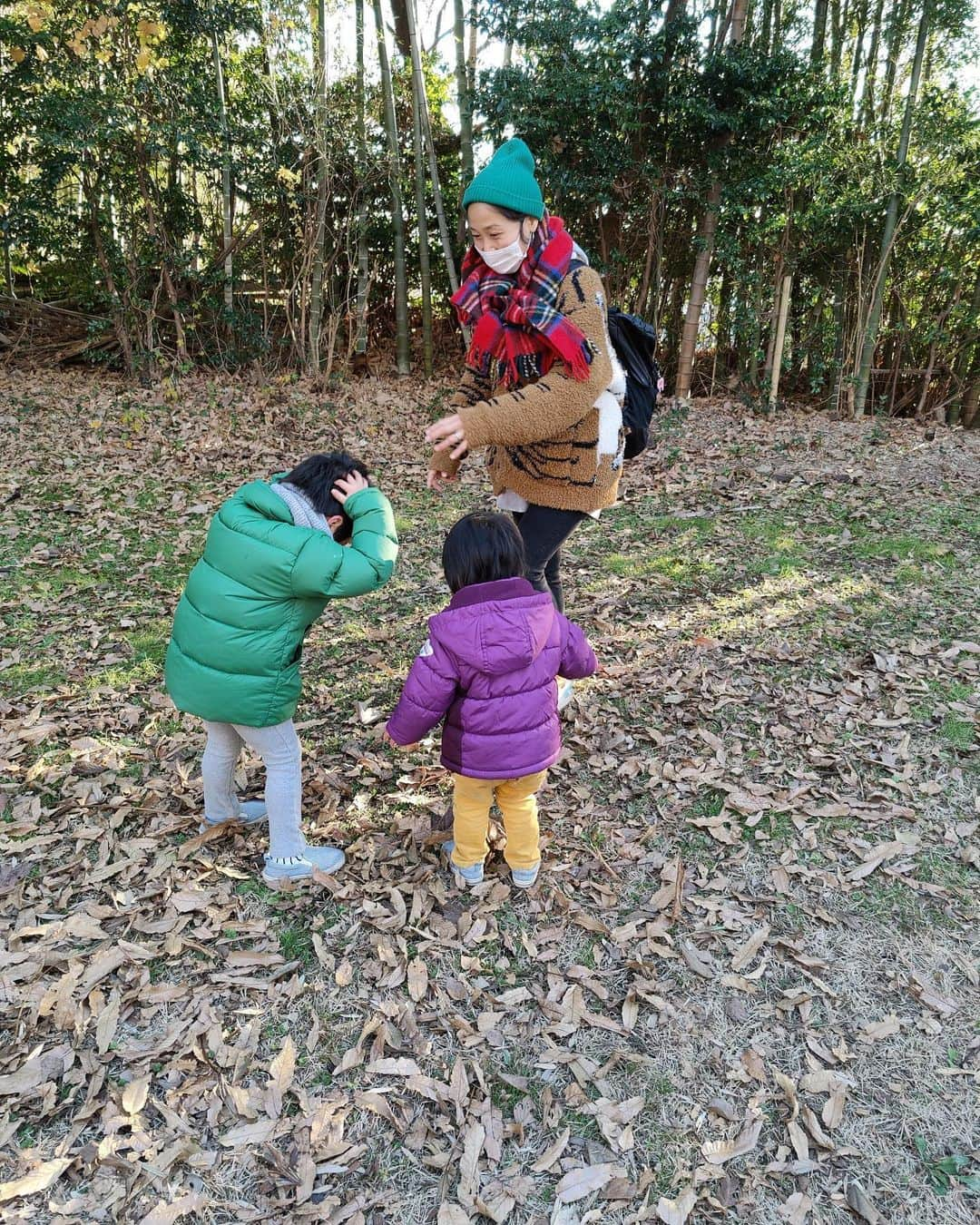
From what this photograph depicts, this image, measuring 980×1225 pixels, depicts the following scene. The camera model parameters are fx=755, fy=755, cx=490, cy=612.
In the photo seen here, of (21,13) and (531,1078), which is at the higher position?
(21,13)

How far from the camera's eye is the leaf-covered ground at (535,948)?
1.82m

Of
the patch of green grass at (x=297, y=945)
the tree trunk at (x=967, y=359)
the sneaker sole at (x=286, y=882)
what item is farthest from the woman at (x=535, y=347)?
the tree trunk at (x=967, y=359)

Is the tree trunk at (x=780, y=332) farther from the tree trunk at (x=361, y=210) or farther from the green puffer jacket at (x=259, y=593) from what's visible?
the green puffer jacket at (x=259, y=593)

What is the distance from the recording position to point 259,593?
2178mm

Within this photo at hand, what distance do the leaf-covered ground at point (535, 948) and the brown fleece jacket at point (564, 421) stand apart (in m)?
1.27

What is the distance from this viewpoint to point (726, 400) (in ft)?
32.6

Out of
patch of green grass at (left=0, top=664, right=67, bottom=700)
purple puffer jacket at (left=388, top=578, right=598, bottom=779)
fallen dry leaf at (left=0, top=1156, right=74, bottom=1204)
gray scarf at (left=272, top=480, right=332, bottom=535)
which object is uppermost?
gray scarf at (left=272, top=480, right=332, bottom=535)

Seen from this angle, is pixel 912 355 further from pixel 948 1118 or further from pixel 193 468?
pixel 948 1118

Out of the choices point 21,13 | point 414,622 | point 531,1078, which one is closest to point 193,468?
point 414,622

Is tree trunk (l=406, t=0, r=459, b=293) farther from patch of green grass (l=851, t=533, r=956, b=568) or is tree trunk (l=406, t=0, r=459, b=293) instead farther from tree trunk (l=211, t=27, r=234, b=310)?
patch of green grass (l=851, t=533, r=956, b=568)

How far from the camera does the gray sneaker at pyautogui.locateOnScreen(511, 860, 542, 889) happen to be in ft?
8.44

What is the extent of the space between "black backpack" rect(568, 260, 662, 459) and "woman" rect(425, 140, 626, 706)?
9 cm

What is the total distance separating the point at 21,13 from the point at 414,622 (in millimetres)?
7226

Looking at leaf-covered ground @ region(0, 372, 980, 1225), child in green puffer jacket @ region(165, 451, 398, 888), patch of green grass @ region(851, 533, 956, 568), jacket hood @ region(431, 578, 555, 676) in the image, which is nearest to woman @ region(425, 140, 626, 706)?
child in green puffer jacket @ region(165, 451, 398, 888)
